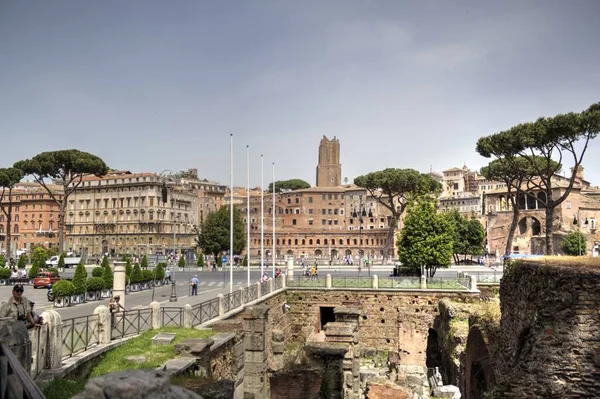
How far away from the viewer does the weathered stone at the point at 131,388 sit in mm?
3004

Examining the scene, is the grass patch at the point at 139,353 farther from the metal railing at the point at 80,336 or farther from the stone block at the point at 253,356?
the stone block at the point at 253,356

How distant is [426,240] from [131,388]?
31003 mm

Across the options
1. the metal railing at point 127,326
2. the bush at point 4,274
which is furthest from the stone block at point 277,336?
the bush at point 4,274

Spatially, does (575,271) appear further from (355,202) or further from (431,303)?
(355,202)

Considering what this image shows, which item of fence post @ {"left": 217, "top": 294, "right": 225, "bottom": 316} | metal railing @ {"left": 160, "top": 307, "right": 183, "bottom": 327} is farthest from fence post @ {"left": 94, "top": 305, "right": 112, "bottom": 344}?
fence post @ {"left": 217, "top": 294, "right": 225, "bottom": 316}

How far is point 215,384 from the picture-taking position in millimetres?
5438

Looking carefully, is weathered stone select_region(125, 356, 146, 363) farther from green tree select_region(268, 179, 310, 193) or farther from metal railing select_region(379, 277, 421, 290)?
green tree select_region(268, 179, 310, 193)

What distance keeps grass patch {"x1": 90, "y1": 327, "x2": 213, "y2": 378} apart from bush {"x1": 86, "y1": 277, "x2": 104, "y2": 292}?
40.9 ft

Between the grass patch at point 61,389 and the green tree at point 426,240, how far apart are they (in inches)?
1068

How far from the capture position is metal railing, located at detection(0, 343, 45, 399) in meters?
3.41

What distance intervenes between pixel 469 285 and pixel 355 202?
74.8 meters

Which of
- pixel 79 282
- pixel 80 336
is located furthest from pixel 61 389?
pixel 79 282

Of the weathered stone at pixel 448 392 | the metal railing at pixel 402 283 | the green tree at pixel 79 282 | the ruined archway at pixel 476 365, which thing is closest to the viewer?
the ruined archway at pixel 476 365

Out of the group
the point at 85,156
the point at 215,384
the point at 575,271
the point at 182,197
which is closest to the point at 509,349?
the point at 575,271
